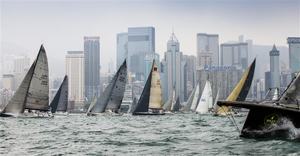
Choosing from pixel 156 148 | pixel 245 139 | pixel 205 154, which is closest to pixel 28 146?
pixel 156 148

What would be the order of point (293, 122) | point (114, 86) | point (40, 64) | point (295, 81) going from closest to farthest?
point (293, 122), point (295, 81), point (40, 64), point (114, 86)

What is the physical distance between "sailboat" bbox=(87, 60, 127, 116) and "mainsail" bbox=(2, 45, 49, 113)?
1767 cm

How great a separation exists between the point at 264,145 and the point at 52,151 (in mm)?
9712

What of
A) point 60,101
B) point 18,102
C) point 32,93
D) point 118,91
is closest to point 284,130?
point 32,93

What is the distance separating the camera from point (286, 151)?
19.2 m

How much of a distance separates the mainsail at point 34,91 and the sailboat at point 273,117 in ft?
136

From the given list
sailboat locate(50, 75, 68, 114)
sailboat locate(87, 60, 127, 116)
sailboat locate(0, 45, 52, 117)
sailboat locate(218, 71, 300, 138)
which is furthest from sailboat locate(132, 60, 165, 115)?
sailboat locate(218, 71, 300, 138)

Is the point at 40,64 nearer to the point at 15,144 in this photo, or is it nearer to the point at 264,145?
the point at 15,144

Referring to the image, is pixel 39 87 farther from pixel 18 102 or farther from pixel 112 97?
pixel 112 97

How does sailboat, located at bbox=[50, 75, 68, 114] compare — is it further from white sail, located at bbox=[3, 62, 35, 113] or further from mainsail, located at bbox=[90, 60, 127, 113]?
white sail, located at bbox=[3, 62, 35, 113]

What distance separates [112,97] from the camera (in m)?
80.2

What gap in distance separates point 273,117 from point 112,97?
5901 centimetres

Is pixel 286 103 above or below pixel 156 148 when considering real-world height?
above

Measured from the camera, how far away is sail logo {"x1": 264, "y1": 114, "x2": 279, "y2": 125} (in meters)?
22.6
